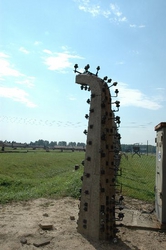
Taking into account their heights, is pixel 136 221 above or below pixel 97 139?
below

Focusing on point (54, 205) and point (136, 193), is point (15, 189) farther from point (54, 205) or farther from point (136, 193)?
point (136, 193)

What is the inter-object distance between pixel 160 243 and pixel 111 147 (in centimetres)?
242

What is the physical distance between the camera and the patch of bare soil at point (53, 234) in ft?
18.0

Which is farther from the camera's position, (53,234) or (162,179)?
(162,179)

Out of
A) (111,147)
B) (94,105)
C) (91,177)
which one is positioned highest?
(94,105)

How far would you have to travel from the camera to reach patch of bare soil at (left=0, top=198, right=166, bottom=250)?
5496mm

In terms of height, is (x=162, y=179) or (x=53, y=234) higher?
(x=162, y=179)

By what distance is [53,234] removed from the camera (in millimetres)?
6031

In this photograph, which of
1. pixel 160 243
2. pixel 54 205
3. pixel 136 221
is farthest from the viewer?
pixel 54 205

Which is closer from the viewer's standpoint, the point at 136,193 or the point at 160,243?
the point at 160,243

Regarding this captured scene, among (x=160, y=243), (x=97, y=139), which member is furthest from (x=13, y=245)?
(x=160, y=243)

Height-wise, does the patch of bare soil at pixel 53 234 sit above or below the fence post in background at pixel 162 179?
below

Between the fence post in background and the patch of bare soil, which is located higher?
the fence post in background

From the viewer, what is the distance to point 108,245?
562cm
